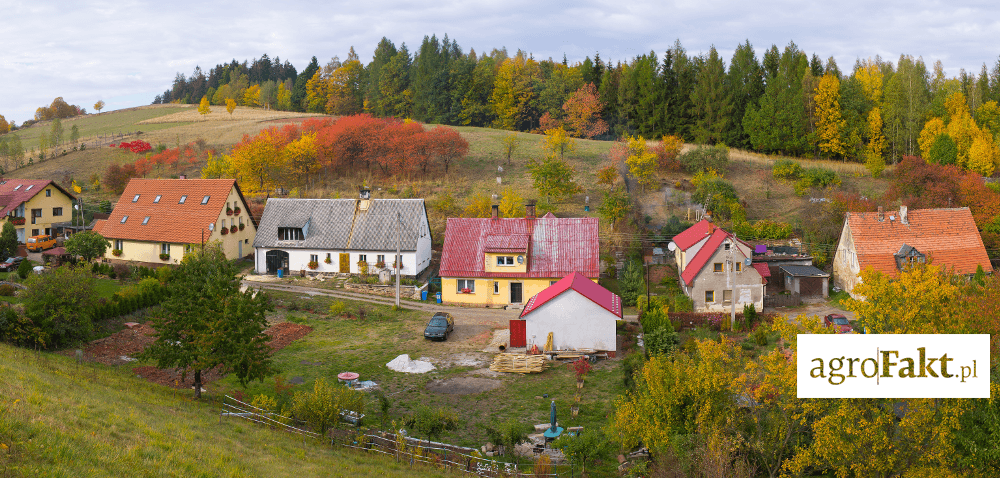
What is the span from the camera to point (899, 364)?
16.2 meters

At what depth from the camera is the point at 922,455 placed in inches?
679

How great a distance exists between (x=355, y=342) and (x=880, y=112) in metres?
68.7

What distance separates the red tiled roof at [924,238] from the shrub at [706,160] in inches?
987

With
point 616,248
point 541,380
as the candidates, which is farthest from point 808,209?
point 541,380

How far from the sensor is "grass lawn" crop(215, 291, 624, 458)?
25.5 meters

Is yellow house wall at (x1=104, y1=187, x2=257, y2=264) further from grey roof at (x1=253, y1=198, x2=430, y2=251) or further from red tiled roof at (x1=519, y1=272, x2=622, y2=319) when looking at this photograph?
red tiled roof at (x1=519, y1=272, x2=622, y2=319)

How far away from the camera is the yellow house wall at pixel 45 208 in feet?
185

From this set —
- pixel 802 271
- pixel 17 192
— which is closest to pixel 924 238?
pixel 802 271

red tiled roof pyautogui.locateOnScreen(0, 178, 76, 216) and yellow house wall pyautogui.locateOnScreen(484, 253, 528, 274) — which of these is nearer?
yellow house wall pyautogui.locateOnScreen(484, 253, 528, 274)

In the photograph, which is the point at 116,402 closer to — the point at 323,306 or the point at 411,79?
the point at 323,306

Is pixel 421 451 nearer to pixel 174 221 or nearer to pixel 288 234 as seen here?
pixel 288 234

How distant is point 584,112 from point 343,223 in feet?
153

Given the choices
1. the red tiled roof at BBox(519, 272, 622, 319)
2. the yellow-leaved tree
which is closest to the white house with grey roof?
the red tiled roof at BBox(519, 272, 622, 319)

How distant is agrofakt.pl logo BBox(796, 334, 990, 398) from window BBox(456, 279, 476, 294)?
29.1 m
